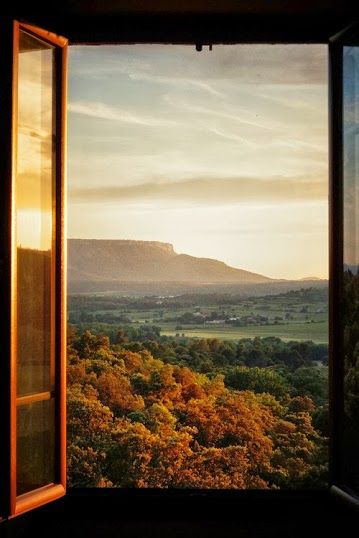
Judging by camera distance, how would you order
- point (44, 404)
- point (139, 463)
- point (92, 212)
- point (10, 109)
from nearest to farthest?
point (10, 109) → point (44, 404) → point (139, 463) → point (92, 212)

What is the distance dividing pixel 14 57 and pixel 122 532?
6.47 ft

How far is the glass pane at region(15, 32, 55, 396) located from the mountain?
4633 mm

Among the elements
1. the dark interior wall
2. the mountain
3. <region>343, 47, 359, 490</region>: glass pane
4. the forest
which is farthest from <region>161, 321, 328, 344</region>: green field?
the dark interior wall

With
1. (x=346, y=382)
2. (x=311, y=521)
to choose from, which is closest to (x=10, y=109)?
(x=346, y=382)

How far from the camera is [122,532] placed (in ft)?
10.0

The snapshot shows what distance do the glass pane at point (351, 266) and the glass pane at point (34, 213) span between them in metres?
1.20

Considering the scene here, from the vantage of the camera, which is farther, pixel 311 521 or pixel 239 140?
pixel 239 140

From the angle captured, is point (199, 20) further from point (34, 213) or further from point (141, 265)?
point (141, 265)

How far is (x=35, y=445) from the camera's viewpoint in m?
2.82

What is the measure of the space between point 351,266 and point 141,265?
5.10 m

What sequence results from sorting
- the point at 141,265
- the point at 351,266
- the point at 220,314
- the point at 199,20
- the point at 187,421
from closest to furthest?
1. the point at 351,266
2. the point at 199,20
3. the point at 187,421
4. the point at 220,314
5. the point at 141,265

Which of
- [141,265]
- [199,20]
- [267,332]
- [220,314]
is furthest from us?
[141,265]

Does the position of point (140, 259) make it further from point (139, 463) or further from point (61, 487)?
point (61, 487)

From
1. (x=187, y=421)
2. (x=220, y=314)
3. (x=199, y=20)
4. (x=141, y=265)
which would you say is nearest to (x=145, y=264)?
(x=141, y=265)
